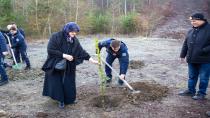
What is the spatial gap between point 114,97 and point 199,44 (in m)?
2.13

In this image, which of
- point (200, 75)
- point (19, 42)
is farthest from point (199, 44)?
point (19, 42)

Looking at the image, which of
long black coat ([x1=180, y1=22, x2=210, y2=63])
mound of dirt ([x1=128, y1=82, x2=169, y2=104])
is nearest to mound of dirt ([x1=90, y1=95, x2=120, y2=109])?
mound of dirt ([x1=128, y1=82, x2=169, y2=104])

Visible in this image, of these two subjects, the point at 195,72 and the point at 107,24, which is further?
the point at 107,24

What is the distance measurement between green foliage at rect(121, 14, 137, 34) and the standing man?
17032 millimetres

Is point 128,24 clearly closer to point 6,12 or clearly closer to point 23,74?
point 6,12

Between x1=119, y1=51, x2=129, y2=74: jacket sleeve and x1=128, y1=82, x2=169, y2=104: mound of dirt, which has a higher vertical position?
x1=119, y1=51, x2=129, y2=74: jacket sleeve

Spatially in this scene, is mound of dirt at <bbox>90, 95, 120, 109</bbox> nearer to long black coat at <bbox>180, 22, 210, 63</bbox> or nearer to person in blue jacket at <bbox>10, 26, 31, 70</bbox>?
long black coat at <bbox>180, 22, 210, 63</bbox>

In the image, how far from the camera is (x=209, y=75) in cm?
715

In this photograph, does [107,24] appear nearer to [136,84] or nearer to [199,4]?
[199,4]

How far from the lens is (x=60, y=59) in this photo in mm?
6527

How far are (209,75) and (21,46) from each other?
236 inches

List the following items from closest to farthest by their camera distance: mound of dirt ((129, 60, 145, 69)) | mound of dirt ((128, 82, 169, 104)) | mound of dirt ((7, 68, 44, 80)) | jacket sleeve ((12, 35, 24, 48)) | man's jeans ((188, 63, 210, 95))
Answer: man's jeans ((188, 63, 210, 95)), mound of dirt ((128, 82, 169, 104)), mound of dirt ((7, 68, 44, 80)), jacket sleeve ((12, 35, 24, 48)), mound of dirt ((129, 60, 145, 69))

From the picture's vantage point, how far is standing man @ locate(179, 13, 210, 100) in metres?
6.78

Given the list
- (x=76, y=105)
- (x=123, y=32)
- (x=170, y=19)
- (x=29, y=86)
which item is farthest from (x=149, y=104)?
(x=170, y=19)
